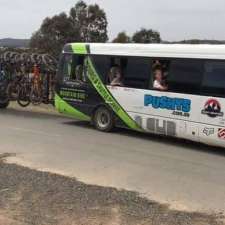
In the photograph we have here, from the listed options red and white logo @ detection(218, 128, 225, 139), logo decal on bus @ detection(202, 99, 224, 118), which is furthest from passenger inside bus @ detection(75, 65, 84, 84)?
red and white logo @ detection(218, 128, 225, 139)

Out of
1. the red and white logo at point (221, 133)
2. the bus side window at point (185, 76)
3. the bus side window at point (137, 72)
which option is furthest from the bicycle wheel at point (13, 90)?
the red and white logo at point (221, 133)

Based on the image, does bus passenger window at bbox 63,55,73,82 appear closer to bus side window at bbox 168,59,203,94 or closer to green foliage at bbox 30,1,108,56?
bus side window at bbox 168,59,203,94

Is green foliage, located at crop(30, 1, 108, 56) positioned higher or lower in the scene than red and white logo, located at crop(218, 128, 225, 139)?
higher

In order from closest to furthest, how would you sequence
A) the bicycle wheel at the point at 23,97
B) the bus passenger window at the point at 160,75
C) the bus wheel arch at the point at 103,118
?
the bus passenger window at the point at 160,75 → the bus wheel arch at the point at 103,118 → the bicycle wheel at the point at 23,97

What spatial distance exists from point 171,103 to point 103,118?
7.99 feet

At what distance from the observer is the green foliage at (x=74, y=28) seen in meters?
49.2

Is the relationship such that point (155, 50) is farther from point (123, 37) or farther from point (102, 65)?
point (123, 37)

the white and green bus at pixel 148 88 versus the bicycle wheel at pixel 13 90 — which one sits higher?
the white and green bus at pixel 148 88

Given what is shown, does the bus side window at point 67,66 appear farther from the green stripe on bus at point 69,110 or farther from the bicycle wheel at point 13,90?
the bicycle wheel at point 13,90

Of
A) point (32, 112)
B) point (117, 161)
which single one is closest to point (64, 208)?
point (117, 161)

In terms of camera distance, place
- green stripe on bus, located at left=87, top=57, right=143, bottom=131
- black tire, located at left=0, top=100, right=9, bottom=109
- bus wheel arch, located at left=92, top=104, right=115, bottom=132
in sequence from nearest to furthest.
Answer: green stripe on bus, located at left=87, top=57, right=143, bottom=131, bus wheel arch, located at left=92, top=104, right=115, bottom=132, black tire, located at left=0, top=100, right=9, bottom=109

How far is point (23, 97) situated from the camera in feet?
68.7

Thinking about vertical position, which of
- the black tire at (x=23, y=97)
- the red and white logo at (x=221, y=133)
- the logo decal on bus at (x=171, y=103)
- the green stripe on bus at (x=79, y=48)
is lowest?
the black tire at (x=23, y=97)

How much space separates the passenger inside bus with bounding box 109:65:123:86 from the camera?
14.6 m
